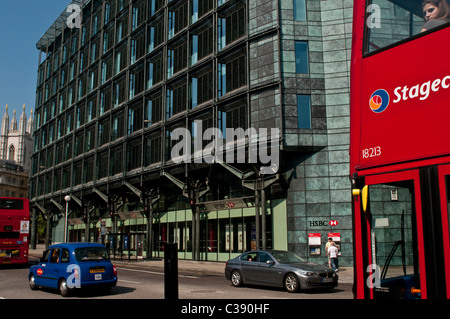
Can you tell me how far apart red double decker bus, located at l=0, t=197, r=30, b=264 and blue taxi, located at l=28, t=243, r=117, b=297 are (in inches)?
505

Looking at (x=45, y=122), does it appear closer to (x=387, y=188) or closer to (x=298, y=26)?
(x=298, y=26)

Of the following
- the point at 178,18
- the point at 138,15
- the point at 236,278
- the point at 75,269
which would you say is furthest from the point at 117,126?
the point at 75,269

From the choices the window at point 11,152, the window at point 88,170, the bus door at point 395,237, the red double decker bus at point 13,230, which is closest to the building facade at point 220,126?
the window at point 88,170

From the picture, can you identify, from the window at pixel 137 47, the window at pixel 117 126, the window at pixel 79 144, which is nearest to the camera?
the window at pixel 137 47

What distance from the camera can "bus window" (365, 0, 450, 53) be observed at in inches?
209

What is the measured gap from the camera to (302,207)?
91.2ft

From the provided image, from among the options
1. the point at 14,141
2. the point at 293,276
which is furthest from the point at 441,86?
the point at 14,141

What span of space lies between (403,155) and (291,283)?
1070cm

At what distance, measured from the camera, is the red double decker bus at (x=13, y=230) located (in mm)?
25922

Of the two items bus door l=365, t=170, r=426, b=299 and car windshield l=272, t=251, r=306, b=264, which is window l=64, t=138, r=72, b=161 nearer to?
car windshield l=272, t=251, r=306, b=264

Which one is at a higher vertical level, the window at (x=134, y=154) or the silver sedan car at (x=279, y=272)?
the window at (x=134, y=154)

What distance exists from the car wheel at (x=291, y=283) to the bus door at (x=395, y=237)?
9.78 metres

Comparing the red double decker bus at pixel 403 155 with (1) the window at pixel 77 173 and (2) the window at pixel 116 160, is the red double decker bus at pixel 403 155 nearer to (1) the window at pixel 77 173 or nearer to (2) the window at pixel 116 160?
(2) the window at pixel 116 160
